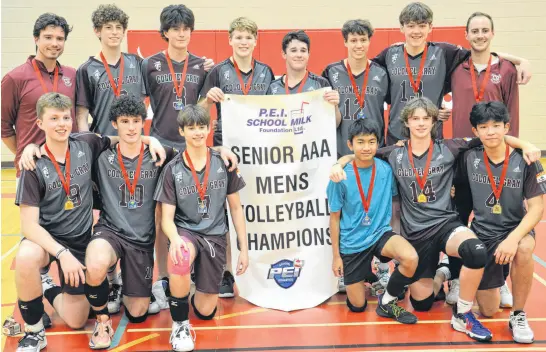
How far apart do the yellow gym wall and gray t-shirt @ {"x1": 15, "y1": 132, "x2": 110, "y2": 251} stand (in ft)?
23.7

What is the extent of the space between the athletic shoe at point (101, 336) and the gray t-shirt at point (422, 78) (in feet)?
9.22

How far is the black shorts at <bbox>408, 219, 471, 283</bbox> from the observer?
4.64m

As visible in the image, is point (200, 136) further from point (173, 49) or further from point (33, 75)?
point (33, 75)

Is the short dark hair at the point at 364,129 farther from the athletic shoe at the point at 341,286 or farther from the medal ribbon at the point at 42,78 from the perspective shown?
the medal ribbon at the point at 42,78

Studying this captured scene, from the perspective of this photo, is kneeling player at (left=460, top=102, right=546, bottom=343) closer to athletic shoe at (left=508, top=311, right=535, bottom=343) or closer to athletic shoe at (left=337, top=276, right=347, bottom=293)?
athletic shoe at (left=508, top=311, right=535, bottom=343)

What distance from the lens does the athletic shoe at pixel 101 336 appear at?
13.8 ft

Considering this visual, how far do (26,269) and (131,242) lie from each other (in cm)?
76

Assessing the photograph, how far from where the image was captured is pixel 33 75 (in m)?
5.09

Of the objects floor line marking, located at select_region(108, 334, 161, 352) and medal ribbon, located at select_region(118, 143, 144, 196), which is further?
medal ribbon, located at select_region(118, 143, 144, 196)

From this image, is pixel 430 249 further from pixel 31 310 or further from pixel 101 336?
pixel 31 310

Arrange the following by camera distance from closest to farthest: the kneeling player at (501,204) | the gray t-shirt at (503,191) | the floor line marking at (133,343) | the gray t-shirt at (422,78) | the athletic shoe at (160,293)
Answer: the floor line marking at (133,343) → the kneeling player at (501,204) → the gray t-shirt at (503,191) → the athletic shoe at (160,293) → the gray t-shirt at (422,78)

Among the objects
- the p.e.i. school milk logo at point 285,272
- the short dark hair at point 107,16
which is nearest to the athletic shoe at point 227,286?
the p.e.i. school milk logo at point 285,272

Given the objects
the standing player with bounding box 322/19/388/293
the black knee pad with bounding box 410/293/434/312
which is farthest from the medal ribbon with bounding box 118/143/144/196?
the black knee pad with bounding box 410/293/434/312

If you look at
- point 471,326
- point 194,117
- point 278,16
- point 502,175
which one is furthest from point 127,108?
point 278,16
